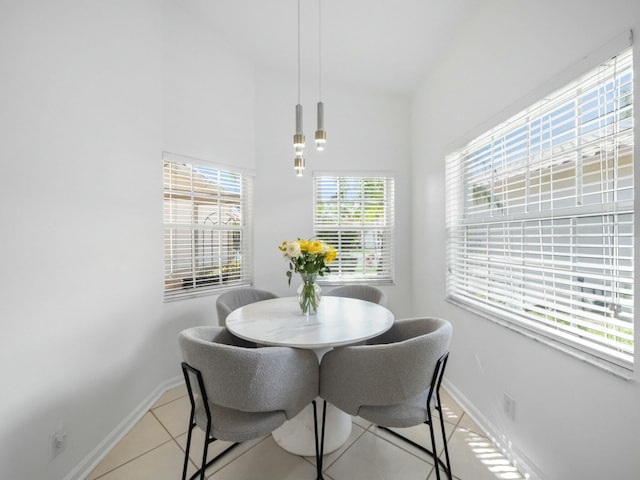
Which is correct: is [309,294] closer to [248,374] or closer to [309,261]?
[309,261]

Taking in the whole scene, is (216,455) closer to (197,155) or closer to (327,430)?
(327,430)

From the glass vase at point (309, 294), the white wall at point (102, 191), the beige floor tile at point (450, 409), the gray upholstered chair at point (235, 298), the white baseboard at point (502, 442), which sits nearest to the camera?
the white wall at point (102, 191)

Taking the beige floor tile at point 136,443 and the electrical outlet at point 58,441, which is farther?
the beige floor tile at point 136,443

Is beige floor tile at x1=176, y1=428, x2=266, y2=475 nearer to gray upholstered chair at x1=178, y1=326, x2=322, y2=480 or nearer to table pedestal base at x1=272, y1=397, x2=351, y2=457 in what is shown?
table pedestal base at x1=272, y1=397, x2=351, y2=457

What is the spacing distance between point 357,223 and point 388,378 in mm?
2121

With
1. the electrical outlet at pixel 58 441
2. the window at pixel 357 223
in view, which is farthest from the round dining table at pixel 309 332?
the window at pixel 357 223

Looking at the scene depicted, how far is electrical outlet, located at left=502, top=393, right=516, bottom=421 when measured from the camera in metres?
1.64

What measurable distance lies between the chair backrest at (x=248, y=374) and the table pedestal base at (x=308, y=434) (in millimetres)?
463

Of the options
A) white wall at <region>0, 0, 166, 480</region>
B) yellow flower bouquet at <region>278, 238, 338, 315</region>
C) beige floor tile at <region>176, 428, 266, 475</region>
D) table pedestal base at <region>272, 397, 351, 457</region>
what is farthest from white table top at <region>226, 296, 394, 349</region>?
white wall at <region>0, 0, 166, 480</region>

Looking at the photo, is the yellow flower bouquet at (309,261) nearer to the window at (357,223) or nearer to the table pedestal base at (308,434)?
the table pedestal base at (308,434)

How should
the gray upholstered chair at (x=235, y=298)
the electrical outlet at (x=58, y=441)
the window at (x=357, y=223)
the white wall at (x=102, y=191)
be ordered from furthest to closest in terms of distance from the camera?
the window at (x=357, y=223)
the gray upholstered chair at (x=235, y=298)
the electrical outlet at (x=58, y=441)
the white wall at (x=102, y=191)

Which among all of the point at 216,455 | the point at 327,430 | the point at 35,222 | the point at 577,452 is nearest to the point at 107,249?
the point at 35,222

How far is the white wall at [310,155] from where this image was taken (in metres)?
3.03

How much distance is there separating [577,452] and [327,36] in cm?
319
